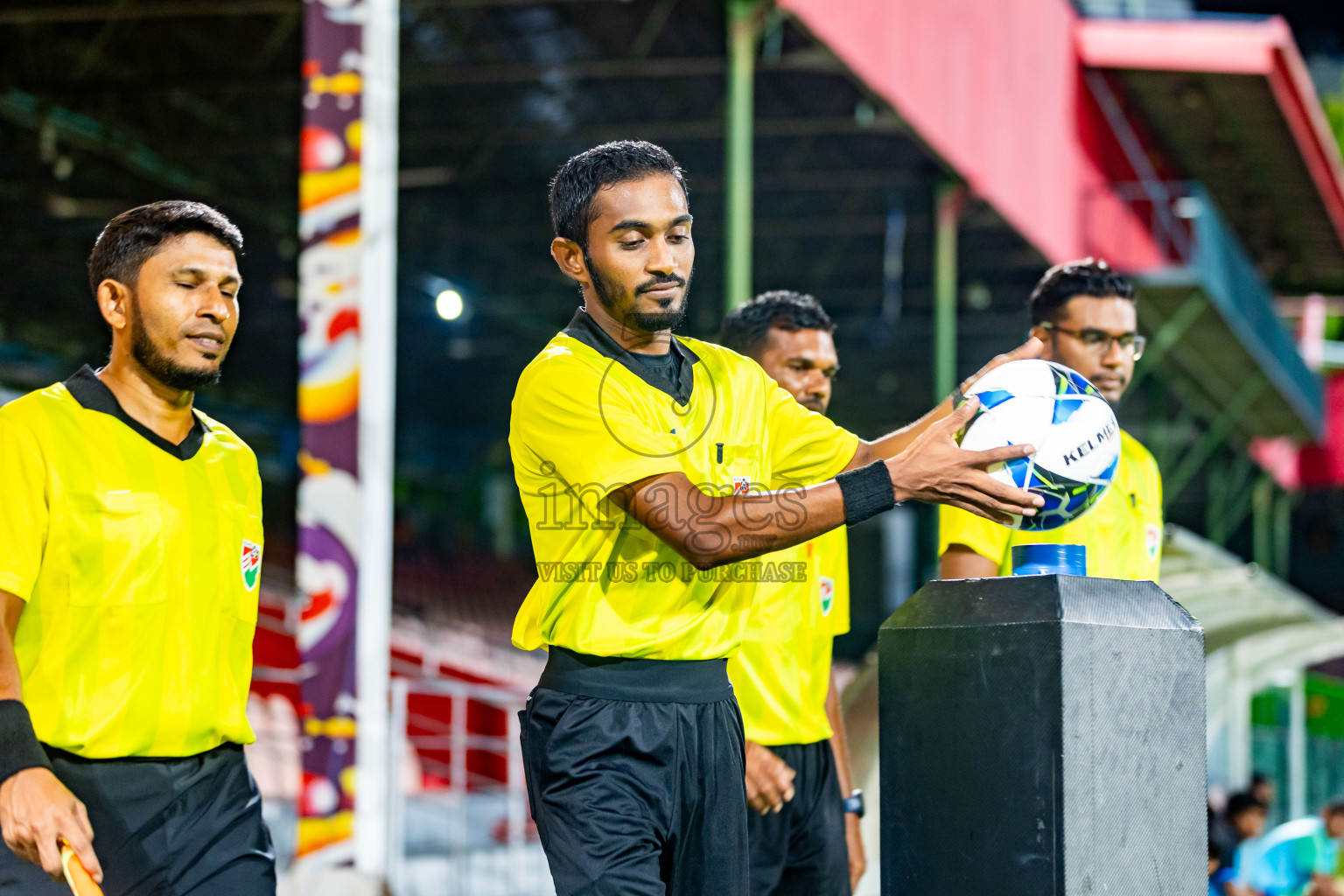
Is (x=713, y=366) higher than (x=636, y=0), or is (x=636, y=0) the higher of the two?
(x=636, y=0)

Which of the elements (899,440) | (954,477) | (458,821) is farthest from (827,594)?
(458,821)

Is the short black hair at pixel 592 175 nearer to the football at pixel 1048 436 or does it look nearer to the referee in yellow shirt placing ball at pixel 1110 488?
the football at pixel 1048 436

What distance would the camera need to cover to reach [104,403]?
3322mm

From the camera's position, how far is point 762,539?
2.85 meters

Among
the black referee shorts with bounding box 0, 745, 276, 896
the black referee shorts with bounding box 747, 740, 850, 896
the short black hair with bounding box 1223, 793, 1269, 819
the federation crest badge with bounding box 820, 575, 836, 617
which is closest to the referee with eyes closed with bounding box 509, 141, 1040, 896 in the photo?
the black referee shorts with bounding box 0, 745, 276, 896

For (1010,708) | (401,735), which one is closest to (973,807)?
(1010,708)

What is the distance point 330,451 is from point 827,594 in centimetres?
250

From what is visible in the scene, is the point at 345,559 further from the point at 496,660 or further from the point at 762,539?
the point at 496,660

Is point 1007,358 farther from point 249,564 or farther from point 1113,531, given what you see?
point 249,564

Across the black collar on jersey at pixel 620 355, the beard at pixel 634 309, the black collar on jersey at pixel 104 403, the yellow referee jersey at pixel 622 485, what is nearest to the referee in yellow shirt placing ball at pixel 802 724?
the yellow referee jersey at pixel 622 485

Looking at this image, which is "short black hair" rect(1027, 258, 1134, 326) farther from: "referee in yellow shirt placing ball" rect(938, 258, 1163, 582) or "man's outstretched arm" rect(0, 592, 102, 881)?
"man's outstretched arm" rect(0, 592, 102, 881)

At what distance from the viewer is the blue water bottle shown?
3213 mm

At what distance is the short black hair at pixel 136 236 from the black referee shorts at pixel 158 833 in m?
1.07

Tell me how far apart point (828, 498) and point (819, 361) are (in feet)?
6.41
